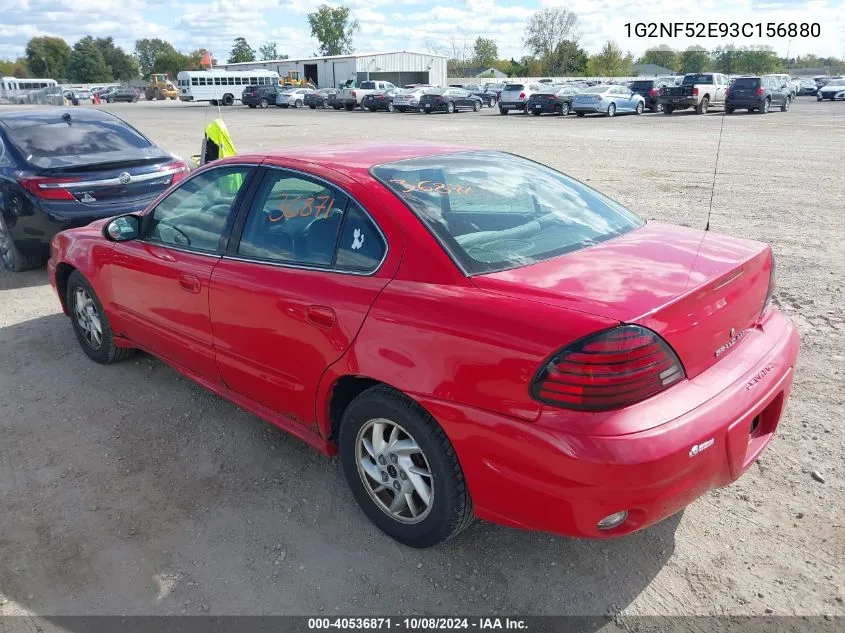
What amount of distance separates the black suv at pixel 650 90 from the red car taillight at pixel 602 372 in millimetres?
33521

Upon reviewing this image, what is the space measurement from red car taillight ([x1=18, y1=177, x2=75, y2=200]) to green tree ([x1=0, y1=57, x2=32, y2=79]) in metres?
140

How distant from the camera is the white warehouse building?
75062 mm

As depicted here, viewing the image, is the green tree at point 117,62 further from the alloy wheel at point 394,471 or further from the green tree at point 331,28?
the alloy wheel at point 394,471

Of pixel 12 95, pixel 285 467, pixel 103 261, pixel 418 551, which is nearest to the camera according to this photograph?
pixel 418 551

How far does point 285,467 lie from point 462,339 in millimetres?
1571

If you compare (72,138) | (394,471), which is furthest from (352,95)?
(394,471)

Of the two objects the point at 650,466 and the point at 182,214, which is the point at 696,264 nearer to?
the point at 650,466

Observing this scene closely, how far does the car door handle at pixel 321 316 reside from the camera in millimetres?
2816

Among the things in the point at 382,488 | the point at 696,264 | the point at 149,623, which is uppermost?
the point at 696,264

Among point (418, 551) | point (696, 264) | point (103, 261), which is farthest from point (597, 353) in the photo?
point (103, 261)

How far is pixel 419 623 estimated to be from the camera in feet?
8.15

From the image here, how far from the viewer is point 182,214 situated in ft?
12.6

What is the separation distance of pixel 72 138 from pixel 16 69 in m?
154

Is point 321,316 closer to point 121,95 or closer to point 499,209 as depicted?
point 499,209
